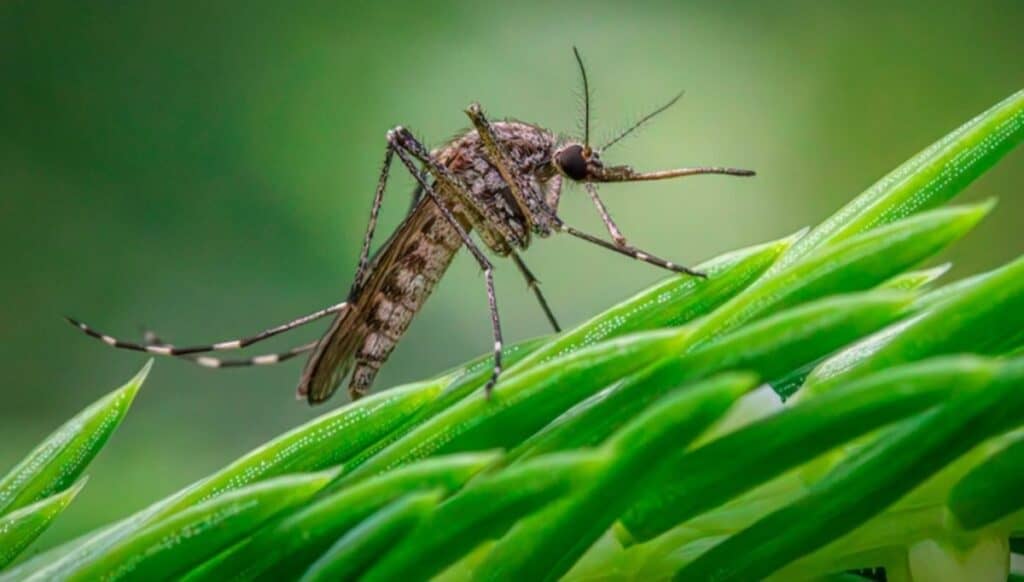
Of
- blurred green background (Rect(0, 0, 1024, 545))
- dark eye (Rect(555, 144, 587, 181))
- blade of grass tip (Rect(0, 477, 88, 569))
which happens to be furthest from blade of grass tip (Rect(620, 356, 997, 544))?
blurred green background (Rect(0, 0, 1024, 545))

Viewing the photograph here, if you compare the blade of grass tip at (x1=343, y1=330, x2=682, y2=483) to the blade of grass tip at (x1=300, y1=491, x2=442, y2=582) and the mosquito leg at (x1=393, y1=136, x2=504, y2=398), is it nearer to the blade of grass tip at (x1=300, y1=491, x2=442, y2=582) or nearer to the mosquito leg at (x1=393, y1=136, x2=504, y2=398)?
the blade of grass tip at (x1=300, y1=491, x2=442, y2=582)

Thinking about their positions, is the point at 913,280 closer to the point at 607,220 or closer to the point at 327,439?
the point at 327,439

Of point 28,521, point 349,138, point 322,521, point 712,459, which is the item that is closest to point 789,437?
point 712,459

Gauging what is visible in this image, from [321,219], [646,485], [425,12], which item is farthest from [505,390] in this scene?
[425,12]

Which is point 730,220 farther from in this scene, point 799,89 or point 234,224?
point 234,224

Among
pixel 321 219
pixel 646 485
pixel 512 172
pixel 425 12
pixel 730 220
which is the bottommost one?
pixel 646 485
